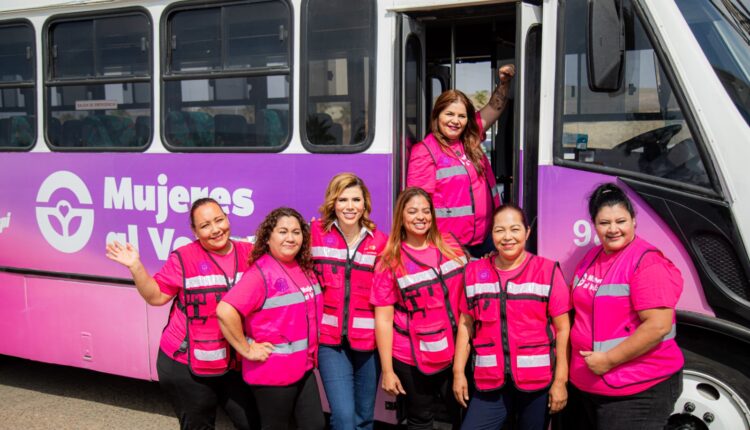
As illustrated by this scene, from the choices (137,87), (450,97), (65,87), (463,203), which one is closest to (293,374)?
(463,203)

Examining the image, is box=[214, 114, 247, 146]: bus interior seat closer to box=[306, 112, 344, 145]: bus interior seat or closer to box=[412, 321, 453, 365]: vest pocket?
box=[306, 112, 344, 145]: bus interior seat

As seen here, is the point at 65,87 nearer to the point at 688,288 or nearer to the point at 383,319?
the point at 383,319

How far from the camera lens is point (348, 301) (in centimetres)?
353

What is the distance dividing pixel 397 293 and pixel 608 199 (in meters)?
1.05

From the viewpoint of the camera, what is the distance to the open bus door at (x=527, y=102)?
147 inches

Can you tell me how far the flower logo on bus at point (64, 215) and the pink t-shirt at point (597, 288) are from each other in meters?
3.35

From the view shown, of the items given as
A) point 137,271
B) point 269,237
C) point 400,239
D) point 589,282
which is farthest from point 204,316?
point 589,282

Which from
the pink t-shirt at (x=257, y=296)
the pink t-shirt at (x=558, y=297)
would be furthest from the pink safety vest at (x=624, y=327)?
the pink t-shirt at (x=257, y=296)

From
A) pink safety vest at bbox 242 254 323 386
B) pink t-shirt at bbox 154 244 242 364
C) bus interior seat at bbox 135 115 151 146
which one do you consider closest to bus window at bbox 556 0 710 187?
pink safety vest at bbox 242 254 323 386

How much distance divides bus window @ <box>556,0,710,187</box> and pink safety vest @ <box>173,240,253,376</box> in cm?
187

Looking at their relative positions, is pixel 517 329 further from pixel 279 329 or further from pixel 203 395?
pixel 203 395

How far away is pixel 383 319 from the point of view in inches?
133

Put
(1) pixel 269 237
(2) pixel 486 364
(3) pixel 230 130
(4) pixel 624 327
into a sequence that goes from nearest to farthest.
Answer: (4) pixel 624 327, (2) pixel 486 364, (1) pixel 269 237, (3) pixel 230 130

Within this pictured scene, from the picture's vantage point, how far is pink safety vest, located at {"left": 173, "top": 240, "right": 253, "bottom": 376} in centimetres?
350
